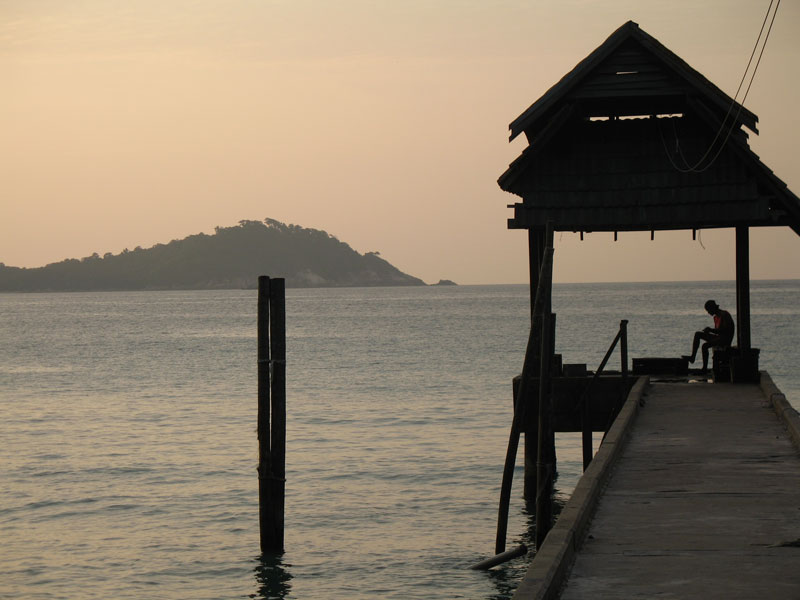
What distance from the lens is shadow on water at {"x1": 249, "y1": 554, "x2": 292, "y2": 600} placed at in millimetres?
14922

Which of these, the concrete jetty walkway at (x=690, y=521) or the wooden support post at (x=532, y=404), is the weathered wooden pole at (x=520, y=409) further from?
the wooden support post at (x=532, y=404)

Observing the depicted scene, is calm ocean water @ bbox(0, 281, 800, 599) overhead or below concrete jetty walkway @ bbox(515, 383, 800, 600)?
below

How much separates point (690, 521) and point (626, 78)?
1130cm

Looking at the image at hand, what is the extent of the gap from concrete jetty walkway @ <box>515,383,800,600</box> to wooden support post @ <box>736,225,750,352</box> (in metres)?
→ 4.42

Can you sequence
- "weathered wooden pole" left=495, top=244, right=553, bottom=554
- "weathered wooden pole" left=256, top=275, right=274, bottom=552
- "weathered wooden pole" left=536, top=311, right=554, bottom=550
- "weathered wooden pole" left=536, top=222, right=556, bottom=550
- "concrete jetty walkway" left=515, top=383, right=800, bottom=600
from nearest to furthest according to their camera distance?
"concrete jetty walkway" left=515, top=383, right=800, bottom=600 → "weathered wooden pole" left=495, top=244, right=553, bottom=554 → "weathered wooden pole" left=536, top=222, right=556, bottom=550 → "weathered wooden pole" left=536, top=311, right=554, bottom=550 → "weathered wooden pole" left=256, top=275, right=274, bottom=552

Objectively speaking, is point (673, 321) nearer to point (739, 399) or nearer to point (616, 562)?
point (739, 399)

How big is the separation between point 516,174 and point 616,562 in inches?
464

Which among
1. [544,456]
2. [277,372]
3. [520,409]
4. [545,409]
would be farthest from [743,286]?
[277,372]

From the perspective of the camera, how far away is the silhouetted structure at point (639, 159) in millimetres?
18875

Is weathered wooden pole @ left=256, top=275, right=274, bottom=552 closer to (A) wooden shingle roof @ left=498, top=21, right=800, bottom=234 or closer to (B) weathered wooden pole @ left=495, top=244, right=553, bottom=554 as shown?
(B) weathered wooden pole @ left=495, top=244, right=553, bottom=554

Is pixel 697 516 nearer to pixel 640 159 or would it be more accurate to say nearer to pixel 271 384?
pixel 271 384

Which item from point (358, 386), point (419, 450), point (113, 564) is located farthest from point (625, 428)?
point (358, 386)

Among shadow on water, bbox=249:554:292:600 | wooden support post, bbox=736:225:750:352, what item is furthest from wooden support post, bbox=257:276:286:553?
wooden support post, bbox=736:225:750:352

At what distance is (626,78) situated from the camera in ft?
62.8
